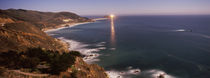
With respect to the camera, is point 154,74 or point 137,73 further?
point 137,73

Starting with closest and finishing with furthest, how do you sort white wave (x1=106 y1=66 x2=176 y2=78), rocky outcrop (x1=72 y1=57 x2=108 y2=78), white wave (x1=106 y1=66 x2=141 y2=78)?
rocky outcrop (x1=72 y1=57 x2=108 y2=78)
white wave (x1=106 y1=66 x2=176 y2=78)
white wave (x1=106 y1=66 x2=141 y2=78)

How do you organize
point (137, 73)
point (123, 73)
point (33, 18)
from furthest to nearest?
point (33, 18), point (123, 73), point (137, 73)

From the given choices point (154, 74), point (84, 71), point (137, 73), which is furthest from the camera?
point (137, 73)

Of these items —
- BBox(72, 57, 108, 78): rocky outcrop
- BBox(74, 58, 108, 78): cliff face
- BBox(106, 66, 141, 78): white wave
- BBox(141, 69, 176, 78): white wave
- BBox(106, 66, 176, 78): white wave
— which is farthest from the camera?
BBox(106, 66, 141, 78): white wave

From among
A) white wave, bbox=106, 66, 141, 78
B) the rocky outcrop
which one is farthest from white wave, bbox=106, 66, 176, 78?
the rocky outcrop

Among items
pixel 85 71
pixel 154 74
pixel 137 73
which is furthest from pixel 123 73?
pixel 85 71

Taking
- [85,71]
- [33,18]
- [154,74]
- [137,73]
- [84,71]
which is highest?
[33,18]

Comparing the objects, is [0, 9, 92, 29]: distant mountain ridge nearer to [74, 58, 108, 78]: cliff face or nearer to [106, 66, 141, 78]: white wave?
[74, 58, 108, 78]: cliff face

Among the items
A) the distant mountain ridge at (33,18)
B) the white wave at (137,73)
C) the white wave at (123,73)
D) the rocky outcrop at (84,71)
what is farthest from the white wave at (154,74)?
the distant mountain ridge at (33,18)

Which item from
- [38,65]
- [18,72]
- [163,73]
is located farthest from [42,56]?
[163,73]

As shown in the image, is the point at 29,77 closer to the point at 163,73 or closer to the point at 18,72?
the point at 18,72

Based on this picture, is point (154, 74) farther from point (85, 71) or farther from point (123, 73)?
point (85, 71)
